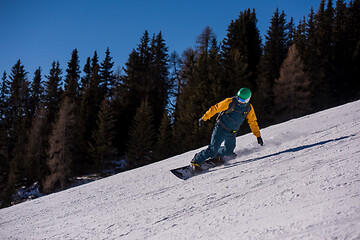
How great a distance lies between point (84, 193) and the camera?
19.4 ft

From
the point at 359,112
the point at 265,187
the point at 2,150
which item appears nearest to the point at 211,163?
the point at 265,187

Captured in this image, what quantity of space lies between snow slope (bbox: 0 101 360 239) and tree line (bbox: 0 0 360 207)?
14.8 meters

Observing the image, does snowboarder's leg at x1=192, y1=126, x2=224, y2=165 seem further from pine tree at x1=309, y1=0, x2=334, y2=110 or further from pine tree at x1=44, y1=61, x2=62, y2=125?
pine tree at x1=44, y1=61, x2=62, y2=125

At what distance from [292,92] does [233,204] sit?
1007 inches

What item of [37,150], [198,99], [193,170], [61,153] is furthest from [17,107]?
[193,170]

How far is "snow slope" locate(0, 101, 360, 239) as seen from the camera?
219cm

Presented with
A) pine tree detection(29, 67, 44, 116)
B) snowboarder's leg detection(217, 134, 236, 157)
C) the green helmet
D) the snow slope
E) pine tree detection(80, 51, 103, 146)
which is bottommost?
the snow slope

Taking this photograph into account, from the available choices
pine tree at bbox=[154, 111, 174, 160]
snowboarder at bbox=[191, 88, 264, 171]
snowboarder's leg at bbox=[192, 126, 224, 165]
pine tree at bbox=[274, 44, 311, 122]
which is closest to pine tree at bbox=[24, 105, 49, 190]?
pine tree at bbox=[154, 111, 174, 160]

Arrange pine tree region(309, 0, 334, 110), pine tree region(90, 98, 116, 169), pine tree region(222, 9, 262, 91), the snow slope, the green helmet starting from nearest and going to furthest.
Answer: the snow slope
the green helmet
pine tree region(90, 98, 116, 169)
pine tree region(309, 0, 334, 110)
pine tree region(222, 9, 262, 91)

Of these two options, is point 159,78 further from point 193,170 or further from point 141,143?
point 193,170

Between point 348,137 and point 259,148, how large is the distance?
205cm

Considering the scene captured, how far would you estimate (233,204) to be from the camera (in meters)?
3.06

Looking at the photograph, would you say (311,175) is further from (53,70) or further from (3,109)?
(3,109)

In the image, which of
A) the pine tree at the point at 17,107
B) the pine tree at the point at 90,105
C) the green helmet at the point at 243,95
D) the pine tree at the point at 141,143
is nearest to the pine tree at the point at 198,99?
the pine tree at the point at 141,143
